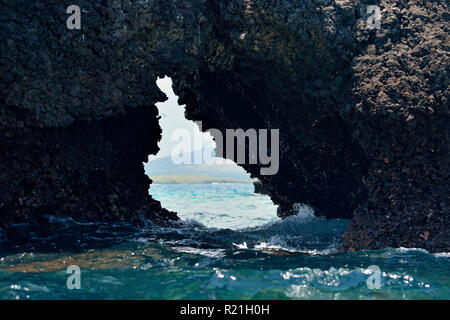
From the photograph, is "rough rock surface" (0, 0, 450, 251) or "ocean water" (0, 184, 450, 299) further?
"rough rock surface" (0, 0, 450, 251)

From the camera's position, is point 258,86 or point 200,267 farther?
point 258,86

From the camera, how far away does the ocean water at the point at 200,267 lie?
466 centimetres

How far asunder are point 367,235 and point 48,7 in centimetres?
588

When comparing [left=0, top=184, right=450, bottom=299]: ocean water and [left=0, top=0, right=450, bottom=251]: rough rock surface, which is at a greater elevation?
[left=0, top=0, right=450, bottom=251]: rough rock surface

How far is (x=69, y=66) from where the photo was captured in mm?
7012

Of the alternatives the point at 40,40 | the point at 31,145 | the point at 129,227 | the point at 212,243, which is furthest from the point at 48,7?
the point at 212,243

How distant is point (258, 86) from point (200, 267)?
12.5 feet

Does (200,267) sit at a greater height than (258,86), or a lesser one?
lesser

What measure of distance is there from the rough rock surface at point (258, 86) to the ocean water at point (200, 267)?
65 centimetres

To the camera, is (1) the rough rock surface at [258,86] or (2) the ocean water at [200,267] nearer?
(2) the ocean water at [200,267]

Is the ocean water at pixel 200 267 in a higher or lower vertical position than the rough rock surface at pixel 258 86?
lower

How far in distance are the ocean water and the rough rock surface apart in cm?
65

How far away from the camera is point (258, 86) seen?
8266 mm

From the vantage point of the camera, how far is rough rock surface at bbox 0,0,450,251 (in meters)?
6.85
